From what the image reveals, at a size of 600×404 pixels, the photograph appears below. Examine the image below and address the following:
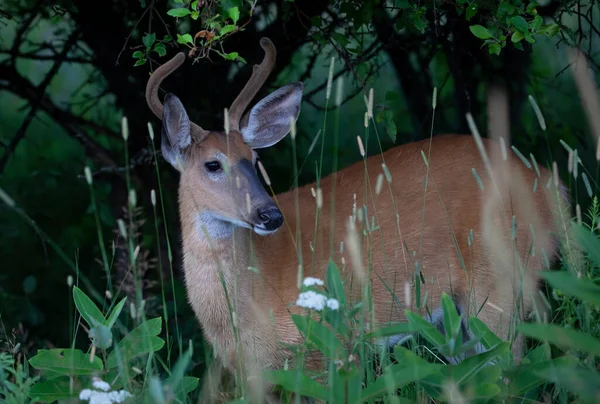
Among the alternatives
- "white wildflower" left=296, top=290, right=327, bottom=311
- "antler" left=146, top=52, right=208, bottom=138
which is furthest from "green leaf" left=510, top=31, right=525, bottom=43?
"white wildflower" left=296, top=290, right=327, bottom=311

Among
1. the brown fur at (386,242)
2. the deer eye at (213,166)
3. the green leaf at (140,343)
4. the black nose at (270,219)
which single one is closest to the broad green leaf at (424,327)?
the green leaf at (140,343)

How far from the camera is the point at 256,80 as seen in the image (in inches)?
181

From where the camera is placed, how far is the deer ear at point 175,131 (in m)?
4.43

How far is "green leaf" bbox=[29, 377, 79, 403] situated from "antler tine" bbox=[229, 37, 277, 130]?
1.97m

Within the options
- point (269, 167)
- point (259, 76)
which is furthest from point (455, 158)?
point (269, 167)

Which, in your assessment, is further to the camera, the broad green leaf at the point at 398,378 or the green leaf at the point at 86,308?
the green leaf at the point at 86,308

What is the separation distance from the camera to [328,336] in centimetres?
251

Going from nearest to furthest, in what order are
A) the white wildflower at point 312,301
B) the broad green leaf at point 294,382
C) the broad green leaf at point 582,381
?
the broad green leaf at point 582,381
the white wildflower at point 312,301
the broad green leaf at point 294,382

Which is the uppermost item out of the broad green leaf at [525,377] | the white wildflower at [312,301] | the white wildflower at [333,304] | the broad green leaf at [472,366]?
the white wildflower at [312,301]

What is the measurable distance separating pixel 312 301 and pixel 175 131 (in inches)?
90.0

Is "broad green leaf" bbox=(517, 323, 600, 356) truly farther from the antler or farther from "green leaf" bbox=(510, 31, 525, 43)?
the antler

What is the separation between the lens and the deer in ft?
14.0

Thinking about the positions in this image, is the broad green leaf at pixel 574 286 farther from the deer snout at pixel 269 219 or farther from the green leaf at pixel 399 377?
the deer snout at pixel 269 219

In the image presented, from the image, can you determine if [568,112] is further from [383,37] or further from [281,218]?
[281,218]
